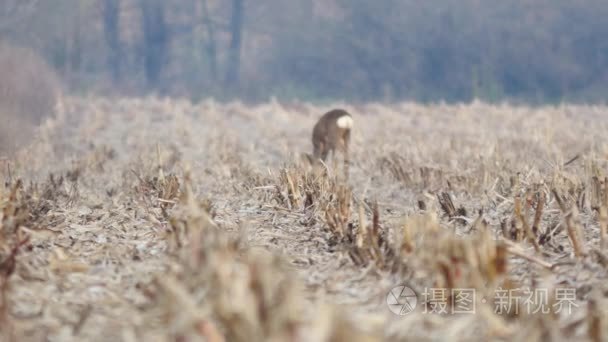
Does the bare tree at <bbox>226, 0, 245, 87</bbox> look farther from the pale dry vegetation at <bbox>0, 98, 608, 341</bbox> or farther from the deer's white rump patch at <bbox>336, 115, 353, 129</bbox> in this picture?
the pale dry vegetation at <bbox>0, 98, 608, 341</bbox>

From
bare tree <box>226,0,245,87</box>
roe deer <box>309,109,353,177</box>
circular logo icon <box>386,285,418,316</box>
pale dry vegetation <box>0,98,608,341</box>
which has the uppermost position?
bare tree <box>226,0,245,87</box>

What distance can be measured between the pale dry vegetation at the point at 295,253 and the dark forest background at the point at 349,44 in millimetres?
21748

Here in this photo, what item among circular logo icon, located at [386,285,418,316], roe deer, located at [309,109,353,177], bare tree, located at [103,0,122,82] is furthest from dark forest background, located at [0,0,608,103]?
circular logo icon, located at [386,285,418,316]

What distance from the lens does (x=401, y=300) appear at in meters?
2.29

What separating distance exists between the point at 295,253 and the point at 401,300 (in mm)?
743

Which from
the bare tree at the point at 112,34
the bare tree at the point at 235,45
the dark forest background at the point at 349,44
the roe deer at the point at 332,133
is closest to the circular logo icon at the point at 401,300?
the roe deer at the point at 332,133

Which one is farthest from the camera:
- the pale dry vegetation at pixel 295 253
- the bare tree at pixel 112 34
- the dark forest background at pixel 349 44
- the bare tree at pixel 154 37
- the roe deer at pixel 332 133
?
the bare tree at pixel 154 37

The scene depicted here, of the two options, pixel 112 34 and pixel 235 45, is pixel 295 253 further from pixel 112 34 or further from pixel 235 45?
pixel 112 34

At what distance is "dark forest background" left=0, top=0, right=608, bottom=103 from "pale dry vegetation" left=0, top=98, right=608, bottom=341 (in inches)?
856

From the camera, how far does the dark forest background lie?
26609 mm

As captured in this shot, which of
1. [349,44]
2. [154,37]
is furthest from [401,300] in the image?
[349,44]

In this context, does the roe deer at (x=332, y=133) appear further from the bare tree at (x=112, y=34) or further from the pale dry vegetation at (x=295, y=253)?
the bare tree at (x=112, y=34)

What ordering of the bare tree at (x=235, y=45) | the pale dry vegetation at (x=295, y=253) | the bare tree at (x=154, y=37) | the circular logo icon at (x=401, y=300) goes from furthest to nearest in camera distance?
the bare tree at (x=154, y=37) → the bare tree at (x=235, y=45) → the circular logo icon at (x=401, y=300) → the pale dry vegetation at (x=295, y=253)

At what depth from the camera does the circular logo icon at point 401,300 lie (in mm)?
2225
